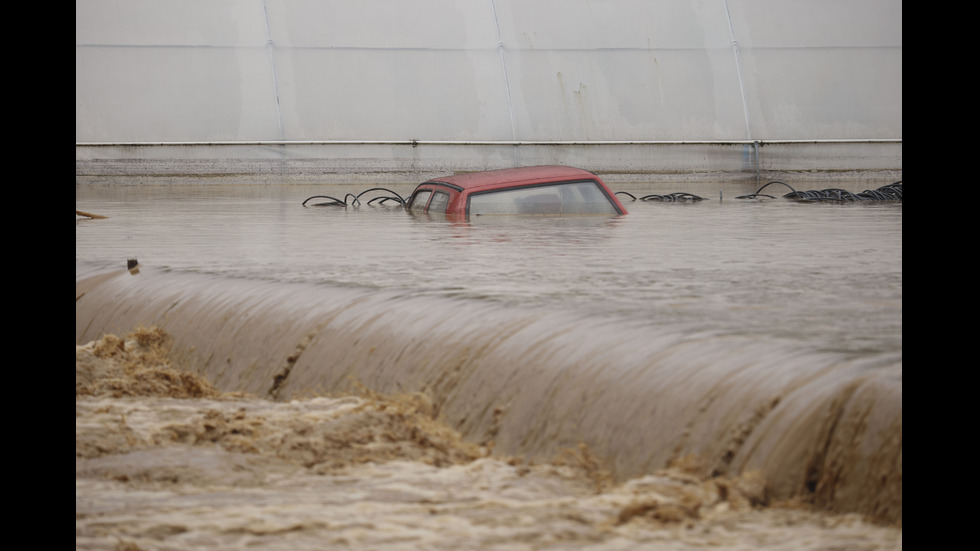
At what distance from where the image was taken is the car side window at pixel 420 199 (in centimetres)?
1032

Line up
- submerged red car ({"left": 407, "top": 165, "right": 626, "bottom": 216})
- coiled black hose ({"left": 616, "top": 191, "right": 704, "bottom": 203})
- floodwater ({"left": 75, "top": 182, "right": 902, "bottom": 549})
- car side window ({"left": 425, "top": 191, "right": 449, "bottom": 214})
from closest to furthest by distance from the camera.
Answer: floodwater ({"left": 75, "top": 182, "right": 902, "bottom": 549}), submerged red car ({"left": 407, "top": 165, "right": 626, "bottom": 216}), car side window ({"left": 425, "top": 191, "right": 449, "bottom": 214}), coiled black hose ({"left": 616, "top": 191, "right": 704, "bottom": 203})

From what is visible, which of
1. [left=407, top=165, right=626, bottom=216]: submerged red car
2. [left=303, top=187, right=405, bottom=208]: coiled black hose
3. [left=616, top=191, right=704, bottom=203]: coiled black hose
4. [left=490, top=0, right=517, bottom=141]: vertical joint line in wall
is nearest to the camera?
[left=407, top=165, right=626, bottom=216]: submerged red car

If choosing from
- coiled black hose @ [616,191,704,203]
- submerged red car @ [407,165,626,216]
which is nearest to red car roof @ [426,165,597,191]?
submerged red car @ [407,165,626,216]

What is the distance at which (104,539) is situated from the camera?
2193 mm

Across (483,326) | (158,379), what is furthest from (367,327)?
(158,379)

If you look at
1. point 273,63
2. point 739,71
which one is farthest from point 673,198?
point 273,63

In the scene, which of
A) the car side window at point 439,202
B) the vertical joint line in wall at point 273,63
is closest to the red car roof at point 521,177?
the car side window at point 439,202

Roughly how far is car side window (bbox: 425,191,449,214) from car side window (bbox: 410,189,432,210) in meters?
0.23

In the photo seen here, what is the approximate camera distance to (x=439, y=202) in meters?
9.78

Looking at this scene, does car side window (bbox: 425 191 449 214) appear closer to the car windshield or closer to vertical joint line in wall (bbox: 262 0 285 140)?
the car windshield

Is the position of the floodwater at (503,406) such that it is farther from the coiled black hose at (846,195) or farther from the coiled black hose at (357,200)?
the coiled black hose at (846,195)

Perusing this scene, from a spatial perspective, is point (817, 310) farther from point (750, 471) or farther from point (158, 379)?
point (158, 379)

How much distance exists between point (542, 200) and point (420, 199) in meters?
1.77

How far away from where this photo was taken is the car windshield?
9.12m
